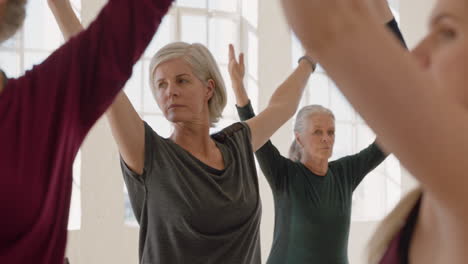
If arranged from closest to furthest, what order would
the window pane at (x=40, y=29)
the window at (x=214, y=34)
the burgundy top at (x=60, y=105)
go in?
the burgundy top at (x=60, y=105) → the window pane at (x=40, y=29) → the window at (x=214, y=34)

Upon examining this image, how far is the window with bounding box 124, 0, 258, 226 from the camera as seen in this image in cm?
679

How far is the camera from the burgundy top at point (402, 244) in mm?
590

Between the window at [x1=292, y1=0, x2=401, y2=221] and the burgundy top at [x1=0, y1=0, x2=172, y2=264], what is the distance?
691 cm

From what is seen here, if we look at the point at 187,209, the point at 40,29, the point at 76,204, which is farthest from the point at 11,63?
the point at 187,209

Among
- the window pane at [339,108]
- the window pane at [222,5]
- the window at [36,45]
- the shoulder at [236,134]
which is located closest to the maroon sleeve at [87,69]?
the shoulder at [236,134]

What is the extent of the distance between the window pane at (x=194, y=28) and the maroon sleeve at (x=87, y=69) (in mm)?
6133

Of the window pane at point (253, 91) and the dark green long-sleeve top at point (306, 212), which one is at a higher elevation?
the window pane at point (253, 91)

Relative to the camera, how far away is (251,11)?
7.29 metres

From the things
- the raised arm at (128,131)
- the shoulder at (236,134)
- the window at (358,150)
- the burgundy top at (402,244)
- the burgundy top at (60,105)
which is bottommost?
the burgundy top at (402,244)

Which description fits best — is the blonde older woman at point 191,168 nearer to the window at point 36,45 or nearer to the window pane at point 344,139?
the window at point 36,45

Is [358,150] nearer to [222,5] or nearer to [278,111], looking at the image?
[222,5]

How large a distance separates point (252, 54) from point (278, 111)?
4910mm

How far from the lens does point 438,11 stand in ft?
1.59

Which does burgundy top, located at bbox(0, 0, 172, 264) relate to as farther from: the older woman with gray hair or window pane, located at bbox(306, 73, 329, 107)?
window pane, located at bbox(306, 73, 329, 107)
